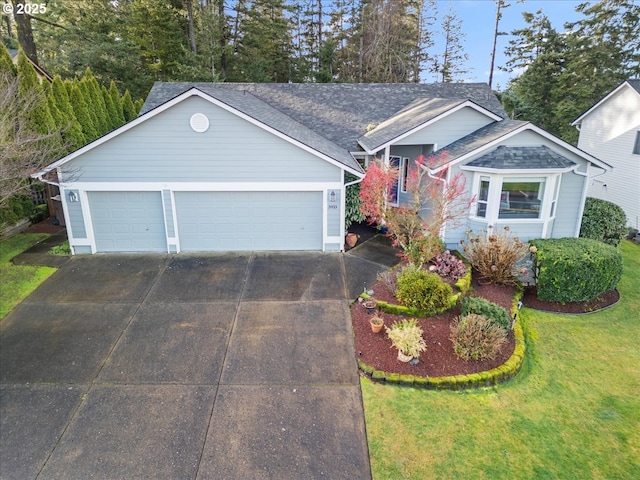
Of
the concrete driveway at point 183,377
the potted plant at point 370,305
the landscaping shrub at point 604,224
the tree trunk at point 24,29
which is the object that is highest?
the tree trunk at point 24,29

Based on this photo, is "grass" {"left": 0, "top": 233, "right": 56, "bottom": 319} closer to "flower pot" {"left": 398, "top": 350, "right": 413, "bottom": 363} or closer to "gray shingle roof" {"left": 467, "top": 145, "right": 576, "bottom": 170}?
"flower pot" {"left": 398, "top": 350, "right": 413, "bottom": 363}

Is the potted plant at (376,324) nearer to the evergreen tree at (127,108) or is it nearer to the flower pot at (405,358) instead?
the flower pot at (405,358)

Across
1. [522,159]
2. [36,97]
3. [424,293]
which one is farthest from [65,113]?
[522,159]

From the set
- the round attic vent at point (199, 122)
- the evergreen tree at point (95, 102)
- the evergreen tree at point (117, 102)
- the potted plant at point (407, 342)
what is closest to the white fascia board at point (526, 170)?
the potted plant at point (407, 342)

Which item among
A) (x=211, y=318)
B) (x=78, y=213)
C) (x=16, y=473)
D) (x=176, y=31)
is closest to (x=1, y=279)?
(x=78, y=213)

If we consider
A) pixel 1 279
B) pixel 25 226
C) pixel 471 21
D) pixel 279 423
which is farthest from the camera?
pixel 471 21

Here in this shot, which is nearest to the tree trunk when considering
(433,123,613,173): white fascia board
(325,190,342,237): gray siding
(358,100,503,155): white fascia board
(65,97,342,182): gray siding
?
(65,97,342,182): gray siding

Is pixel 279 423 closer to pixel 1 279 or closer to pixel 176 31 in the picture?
pixel 1 279

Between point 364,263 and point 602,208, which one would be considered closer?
point 364,263

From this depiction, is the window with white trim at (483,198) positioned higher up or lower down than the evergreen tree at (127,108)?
lower down
